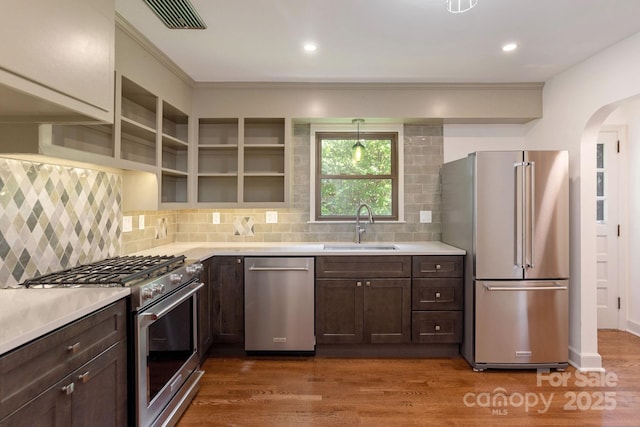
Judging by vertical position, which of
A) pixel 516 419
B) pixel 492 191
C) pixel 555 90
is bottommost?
pixel 516 419

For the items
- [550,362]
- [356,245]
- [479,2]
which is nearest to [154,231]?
[356,245]

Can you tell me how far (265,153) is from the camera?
375 cm

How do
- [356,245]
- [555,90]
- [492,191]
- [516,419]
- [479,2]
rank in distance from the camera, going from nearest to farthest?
1. [479,2]
2. [516,419]
3. [492,191]
4. [555,90]
5. [356,245]

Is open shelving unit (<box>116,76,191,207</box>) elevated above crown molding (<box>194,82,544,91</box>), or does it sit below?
below

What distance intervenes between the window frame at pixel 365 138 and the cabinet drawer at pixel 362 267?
75 cm

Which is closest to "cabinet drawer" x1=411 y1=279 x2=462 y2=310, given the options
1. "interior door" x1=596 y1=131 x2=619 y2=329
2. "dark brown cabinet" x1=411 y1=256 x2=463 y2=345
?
"dark brown cabinet" x1=411 y1=256 x2=463 y2=345

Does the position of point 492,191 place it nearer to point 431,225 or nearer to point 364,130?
point 431,225

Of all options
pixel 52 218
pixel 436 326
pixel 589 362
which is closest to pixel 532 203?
pixel 436 326

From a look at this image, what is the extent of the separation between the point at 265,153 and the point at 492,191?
2.20 m

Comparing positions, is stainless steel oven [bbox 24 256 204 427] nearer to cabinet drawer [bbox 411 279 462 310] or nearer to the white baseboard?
cabinet drawer [bbox 411 279 462 310]

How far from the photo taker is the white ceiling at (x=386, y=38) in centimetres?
216

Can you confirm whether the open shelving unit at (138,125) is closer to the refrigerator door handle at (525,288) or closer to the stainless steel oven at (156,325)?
the stainless steel oven at (156,325)

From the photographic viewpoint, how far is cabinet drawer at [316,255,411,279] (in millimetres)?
3080

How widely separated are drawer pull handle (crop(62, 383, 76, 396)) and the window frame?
8.64ft
